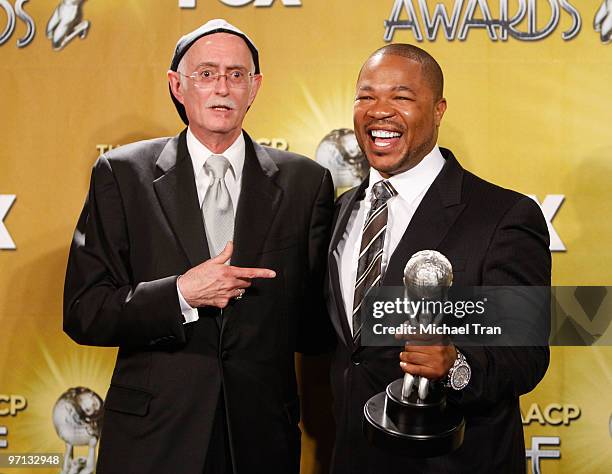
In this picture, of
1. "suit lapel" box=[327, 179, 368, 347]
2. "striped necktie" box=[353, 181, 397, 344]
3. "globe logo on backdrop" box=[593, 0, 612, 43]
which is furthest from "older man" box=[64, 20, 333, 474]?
"globe logo on backdrop" box=[593, 0, 612, 43]

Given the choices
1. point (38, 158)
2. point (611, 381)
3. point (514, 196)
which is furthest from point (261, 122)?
point (611, 381)

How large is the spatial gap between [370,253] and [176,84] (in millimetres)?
771

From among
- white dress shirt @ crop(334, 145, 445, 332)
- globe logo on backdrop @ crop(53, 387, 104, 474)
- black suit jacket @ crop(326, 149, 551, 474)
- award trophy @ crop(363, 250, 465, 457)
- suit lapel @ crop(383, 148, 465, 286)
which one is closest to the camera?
award trophy @ crop(363, 250, 465, 457)

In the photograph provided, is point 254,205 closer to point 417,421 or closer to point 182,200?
point 182,200

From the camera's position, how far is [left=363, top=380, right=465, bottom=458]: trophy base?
5.82ft

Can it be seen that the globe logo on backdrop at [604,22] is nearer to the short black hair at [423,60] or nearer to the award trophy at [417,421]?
the short black hair at [423,60]

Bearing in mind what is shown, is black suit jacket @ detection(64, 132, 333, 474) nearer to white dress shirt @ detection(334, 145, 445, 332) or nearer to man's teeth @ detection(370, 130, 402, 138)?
white dress shirt @ detection(334, 145, 445, 332)

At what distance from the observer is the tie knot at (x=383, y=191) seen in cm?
223

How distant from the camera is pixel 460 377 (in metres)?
1.82

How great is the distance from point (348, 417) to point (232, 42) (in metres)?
1.09

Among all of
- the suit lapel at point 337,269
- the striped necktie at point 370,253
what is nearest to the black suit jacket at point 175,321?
the suit lapel at point 337,269

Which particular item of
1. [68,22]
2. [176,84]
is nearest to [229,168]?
[176,84]

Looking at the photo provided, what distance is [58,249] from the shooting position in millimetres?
2822

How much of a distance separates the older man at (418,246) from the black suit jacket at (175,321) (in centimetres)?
17
